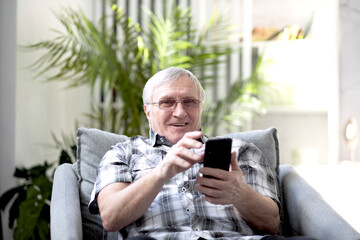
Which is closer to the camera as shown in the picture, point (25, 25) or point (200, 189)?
point (200, 189)

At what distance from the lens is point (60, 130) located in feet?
11.1

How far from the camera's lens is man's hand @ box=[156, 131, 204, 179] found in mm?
1282

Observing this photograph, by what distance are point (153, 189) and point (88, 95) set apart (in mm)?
2464

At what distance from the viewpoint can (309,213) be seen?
1.50 metres

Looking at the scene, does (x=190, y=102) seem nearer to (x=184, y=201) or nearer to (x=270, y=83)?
(x=184, y=201)

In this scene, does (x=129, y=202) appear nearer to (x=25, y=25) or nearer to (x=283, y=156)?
(x=25, y=25)

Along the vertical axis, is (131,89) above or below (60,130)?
above

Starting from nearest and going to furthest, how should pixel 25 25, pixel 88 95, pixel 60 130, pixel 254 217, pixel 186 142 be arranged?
pixel 186 142 < pixel 254 217 < pixel 25 25 < pixel 60 130 < pixel 88 95

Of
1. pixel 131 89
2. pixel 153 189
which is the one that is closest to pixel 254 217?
pixel 153 189

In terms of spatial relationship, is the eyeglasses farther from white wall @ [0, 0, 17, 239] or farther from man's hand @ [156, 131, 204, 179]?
white wall @ [0, 0, 17, 239]

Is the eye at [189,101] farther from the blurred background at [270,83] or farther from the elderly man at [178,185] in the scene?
the blurred background at [270,83]

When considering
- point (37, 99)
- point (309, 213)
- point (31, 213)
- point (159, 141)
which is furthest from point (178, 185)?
point (37, 99)

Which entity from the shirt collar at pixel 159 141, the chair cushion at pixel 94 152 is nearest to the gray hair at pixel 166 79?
the shirt collar at pixel 159 141

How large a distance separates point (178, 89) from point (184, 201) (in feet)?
1.32
